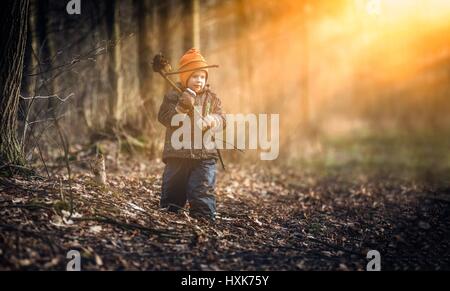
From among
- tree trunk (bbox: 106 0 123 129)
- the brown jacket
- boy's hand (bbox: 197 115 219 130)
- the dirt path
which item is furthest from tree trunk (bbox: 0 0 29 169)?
tree trunk (bbox: 106 0 123 129)

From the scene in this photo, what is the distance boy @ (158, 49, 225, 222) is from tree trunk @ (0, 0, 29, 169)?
1640 mm

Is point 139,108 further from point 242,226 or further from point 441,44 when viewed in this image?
Answer: point 441,44

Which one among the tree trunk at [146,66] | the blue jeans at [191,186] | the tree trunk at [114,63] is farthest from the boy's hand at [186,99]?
the tree trunk at [114,63]

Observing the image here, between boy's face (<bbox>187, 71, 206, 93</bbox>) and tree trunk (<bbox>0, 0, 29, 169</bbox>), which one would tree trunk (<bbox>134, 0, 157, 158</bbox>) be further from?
tree trunk (<bbox>0, 0, 29, 169</bbox>)

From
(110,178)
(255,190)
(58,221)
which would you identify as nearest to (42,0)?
(110,178)

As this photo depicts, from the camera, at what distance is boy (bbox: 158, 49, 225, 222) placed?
5.65 metres

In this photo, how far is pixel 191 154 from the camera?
18.5ft

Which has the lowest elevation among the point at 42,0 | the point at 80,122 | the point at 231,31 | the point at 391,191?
the point at 391,191

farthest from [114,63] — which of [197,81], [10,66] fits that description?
[197,81]

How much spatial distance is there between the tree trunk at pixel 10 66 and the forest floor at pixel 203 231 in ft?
1.53

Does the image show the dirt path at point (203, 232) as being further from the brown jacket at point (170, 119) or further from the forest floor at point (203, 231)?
the brown jacket at point (170, 119)

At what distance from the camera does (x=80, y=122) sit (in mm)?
10820

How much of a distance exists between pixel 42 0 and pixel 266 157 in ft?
20.1

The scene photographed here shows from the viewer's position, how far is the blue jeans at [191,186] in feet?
18.6
